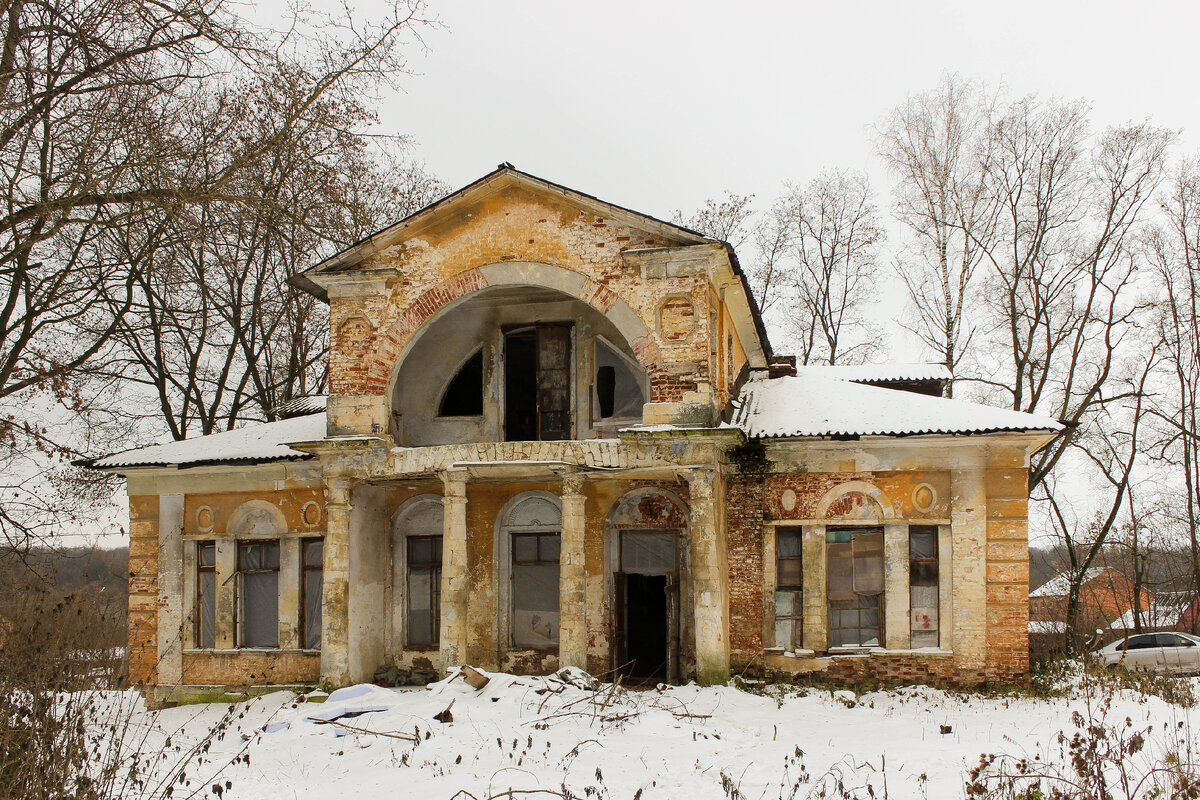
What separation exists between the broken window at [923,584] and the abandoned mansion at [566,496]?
29 millimetres

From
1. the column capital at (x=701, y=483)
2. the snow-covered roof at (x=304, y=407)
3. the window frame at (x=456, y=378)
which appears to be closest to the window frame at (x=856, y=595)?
the column capital at (x=701, y=483)

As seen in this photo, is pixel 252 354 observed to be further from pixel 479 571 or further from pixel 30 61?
pixel 30 61

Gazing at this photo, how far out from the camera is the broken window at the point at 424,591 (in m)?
15.1

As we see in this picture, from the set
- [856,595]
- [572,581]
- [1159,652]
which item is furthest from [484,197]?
[1159,652]

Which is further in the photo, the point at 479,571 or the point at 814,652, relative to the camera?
the point at 479,571

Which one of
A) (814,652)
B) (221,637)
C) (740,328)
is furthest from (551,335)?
(221,637)

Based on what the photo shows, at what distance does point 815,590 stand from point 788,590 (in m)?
0.39

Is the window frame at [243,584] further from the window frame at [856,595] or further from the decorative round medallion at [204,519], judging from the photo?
the window frame at [856,595]

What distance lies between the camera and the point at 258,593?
601 inches

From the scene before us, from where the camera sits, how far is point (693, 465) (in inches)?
485

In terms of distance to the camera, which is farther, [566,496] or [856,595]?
[856,595]

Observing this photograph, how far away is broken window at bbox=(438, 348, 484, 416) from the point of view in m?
15.0

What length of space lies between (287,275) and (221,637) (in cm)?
1100

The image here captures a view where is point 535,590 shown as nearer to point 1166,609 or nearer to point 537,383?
point 537,383
